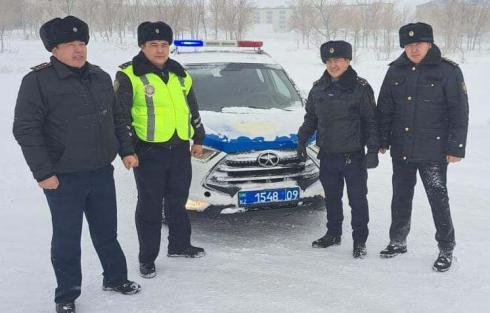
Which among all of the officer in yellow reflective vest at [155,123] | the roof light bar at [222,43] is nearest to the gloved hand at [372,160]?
the officer in yellow reflective vest at [155,123]

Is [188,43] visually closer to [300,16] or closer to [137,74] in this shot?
[137,74]

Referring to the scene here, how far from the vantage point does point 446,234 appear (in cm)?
348

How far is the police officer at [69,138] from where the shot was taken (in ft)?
8.46

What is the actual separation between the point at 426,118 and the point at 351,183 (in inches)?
30.0

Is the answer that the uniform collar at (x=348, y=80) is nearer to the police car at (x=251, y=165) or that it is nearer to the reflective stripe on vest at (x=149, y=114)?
the police car at (x=251, y=165)

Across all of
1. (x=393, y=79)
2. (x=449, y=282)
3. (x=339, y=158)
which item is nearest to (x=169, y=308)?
(x=339, y=158)

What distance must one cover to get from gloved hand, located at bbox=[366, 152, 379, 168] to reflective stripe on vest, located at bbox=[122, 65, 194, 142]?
1457 mm

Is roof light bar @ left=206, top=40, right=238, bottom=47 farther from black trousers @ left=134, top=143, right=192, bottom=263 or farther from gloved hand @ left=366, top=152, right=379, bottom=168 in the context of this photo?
gloved hand @ left=366, top=152, right=379, bottom=168

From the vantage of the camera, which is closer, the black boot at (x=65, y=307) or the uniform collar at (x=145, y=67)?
the black boot at (x=65, y=307)

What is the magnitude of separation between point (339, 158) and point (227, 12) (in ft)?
122

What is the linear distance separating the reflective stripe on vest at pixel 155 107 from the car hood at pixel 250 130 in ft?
1.80

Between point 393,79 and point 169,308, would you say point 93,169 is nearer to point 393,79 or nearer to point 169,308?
point 169,308

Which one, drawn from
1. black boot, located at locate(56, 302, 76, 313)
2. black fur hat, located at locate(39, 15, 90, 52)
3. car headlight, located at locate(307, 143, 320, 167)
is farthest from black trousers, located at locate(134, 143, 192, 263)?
car headlight, located at locate(307, 143, 320, 167)

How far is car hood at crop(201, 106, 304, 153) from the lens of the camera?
3.75 meters
